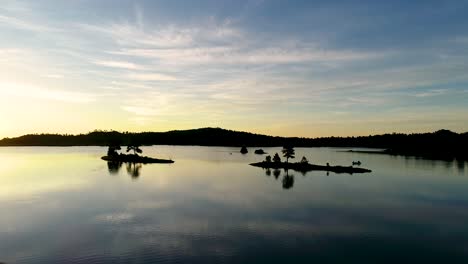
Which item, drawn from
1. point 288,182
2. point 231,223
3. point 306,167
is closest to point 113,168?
point 288,182

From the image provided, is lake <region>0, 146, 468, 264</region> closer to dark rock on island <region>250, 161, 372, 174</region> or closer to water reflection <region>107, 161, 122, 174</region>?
dark rock on island <region>250, 161, 372, 174</region>

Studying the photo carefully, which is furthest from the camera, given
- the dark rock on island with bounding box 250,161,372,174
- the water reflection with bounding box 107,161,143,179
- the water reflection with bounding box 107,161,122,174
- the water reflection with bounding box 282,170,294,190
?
the water reflection with bounding box 107,161,122,174

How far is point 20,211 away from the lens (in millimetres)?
58594

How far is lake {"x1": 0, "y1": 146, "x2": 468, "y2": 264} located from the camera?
3741 cm

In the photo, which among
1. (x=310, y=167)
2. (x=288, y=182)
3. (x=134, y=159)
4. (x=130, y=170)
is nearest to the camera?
(x=288, y=182)

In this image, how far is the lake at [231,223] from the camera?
37406mm

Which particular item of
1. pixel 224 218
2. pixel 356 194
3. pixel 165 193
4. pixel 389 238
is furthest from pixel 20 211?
pixel 356 194

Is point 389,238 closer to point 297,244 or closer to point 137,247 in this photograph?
point 297,244

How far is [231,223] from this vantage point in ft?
165

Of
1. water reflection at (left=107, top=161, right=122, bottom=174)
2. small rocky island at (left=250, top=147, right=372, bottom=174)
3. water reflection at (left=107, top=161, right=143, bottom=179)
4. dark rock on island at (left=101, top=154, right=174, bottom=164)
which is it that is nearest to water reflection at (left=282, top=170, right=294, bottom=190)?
small rocky island at (left=250, top=147, right=372, bottom=174)

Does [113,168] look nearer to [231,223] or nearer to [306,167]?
[306,167]

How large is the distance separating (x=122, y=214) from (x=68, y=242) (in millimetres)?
14906

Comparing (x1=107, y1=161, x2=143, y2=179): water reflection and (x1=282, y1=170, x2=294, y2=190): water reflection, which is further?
(x1=107, y1=161, x2=143, y2=179): water reflection

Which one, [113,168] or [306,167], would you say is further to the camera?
[113,168]
